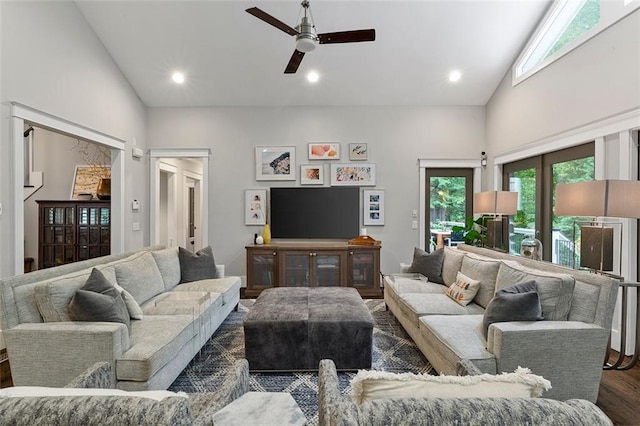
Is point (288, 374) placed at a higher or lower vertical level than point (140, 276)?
lower

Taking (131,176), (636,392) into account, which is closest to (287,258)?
(131,176)

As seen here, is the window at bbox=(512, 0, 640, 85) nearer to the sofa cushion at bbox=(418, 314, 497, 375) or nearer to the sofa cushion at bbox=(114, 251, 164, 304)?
the sofa cushion at bbox=(418, 314, 497, 375)

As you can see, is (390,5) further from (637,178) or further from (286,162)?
(637,178)

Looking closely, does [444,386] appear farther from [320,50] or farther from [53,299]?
[320,50]

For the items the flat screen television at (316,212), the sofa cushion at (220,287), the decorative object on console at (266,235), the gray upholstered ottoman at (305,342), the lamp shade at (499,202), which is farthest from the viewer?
the flat screen television at (316,212)

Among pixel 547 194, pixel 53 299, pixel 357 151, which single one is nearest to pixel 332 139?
pixel 357 151

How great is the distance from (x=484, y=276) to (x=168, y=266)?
11.0 feet

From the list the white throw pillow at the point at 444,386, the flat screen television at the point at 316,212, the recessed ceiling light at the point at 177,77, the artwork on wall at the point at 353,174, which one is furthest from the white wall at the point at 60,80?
the white throw pillow at the point at 444,386

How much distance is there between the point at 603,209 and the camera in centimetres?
233

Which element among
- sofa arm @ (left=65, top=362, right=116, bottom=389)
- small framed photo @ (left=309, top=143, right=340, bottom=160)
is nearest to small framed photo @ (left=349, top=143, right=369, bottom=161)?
small framed photo @ (left=309, top=143, right=340, bottom=160)

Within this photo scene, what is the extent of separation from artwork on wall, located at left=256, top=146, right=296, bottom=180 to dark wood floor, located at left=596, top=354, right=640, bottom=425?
4.34 m

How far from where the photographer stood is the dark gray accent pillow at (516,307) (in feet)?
7.13

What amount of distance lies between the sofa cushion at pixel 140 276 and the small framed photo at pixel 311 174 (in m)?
2.62

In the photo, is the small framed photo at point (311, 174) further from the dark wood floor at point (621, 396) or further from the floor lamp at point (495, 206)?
the dark wood floor at point (621, 396)
